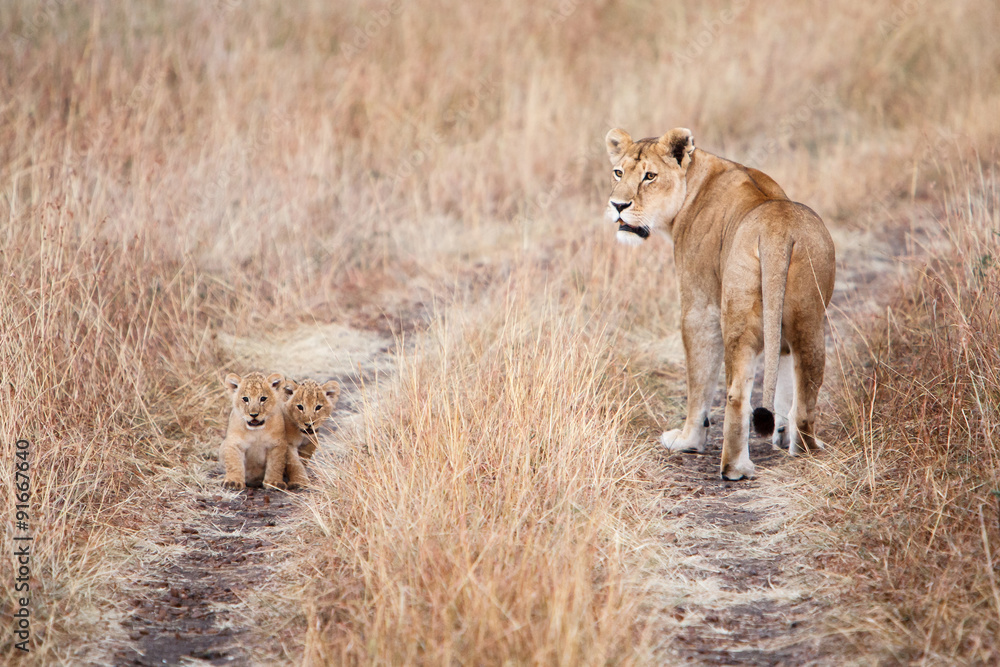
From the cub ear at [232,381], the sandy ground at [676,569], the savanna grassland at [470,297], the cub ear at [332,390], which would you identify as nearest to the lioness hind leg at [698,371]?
the sandy ground at [676,569]

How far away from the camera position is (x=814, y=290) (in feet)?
15.8

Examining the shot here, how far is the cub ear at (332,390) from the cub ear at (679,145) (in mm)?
2341

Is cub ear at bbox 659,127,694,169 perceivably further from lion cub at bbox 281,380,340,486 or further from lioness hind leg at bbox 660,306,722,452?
lion cub at bbox 281,380,340,486

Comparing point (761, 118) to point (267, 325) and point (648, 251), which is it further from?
point (267, 325)

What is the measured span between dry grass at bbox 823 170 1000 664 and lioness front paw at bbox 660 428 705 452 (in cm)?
80

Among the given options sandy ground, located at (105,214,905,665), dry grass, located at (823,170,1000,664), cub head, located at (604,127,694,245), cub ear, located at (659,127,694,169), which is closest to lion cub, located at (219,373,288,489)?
sandy ground, located at (105,214,905,665)

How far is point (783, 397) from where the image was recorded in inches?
214

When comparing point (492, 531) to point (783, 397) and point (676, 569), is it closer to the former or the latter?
point (676, 569)

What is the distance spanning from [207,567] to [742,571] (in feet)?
7.53

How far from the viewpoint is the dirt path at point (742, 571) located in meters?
3.57

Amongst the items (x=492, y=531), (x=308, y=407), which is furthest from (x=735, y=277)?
(x=308, y=407)

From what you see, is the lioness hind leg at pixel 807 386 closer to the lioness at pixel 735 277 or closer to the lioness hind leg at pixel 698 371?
the lioness at pixel 735 277

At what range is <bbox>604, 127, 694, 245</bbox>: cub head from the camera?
5.68 meters

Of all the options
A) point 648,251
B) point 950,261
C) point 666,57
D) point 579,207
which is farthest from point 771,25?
point 950,261
